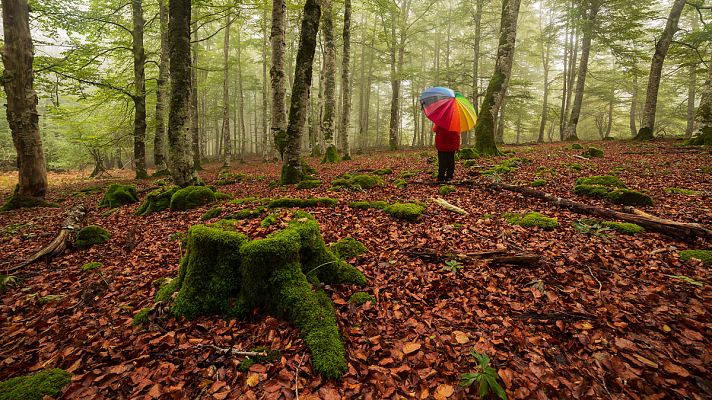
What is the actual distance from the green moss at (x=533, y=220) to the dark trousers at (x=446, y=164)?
324cm

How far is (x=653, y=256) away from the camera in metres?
3.91

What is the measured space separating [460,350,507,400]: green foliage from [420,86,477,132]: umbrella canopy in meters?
5.97

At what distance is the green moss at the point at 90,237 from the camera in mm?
5605

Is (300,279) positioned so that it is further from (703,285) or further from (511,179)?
(511,179)

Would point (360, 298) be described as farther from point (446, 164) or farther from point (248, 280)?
point (446, 164)

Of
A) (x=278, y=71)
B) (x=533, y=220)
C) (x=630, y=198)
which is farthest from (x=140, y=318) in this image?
(x=278, y=71)

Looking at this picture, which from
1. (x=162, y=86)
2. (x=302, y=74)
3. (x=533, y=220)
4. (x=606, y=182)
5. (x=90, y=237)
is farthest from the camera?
(x=162, y=86)

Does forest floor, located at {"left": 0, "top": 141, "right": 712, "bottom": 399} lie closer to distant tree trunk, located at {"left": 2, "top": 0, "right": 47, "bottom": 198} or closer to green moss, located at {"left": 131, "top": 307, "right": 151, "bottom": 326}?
green moss, located at {"left": 131, "top": 307, "right": 151, "bottom": 326}

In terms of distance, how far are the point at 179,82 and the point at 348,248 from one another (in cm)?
711

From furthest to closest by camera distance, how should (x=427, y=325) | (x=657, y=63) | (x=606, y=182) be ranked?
(x=657, y=63) < (x=606, y=182) < (x=427, y=325)

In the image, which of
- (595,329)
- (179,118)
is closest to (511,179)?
(595,329)

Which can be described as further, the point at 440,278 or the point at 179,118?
the point at 179,118

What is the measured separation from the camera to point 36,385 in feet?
7.61

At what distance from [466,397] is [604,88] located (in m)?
33.8
